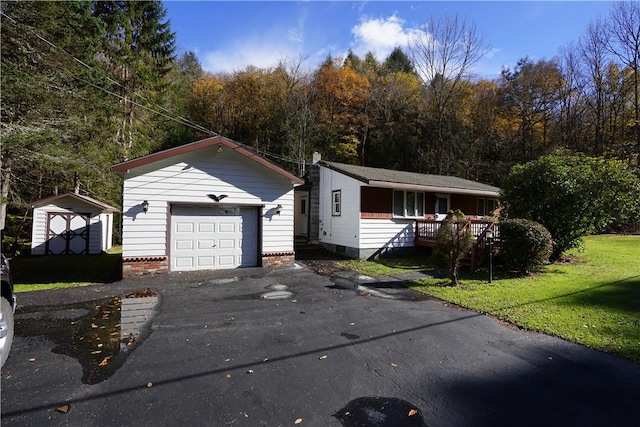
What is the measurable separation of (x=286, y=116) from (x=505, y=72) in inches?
850

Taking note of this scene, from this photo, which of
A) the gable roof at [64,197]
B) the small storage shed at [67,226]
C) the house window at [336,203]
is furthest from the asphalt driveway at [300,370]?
the small storage shed at [67,226]

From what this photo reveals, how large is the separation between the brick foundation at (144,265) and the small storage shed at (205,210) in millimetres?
26

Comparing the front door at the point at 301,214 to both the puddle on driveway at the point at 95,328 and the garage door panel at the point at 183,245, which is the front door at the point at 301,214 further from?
the puddle on driveway at the point at 95,328

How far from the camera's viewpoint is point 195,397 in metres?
3.22

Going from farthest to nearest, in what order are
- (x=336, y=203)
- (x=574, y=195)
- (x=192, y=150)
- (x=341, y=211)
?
(x=336, y=203) < (x=341, y=211) < (x=574, y=195) < (x=192, y=150)

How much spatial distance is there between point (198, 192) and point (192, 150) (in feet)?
4.33

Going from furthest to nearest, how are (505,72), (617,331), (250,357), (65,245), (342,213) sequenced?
(505,72)
(65,245)
(342,213)
(617,331)
(250,357)

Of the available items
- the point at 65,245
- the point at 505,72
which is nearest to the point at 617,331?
the point at 65,245

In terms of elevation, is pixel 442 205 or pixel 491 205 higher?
pixel 491 205

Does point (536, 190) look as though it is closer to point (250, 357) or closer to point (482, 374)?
point (482, 374)

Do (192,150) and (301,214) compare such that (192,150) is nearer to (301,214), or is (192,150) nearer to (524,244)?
(301,214)

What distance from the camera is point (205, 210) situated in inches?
410

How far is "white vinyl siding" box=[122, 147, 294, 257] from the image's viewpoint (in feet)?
30.6

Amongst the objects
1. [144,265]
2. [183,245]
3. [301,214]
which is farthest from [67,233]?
[301,214]
